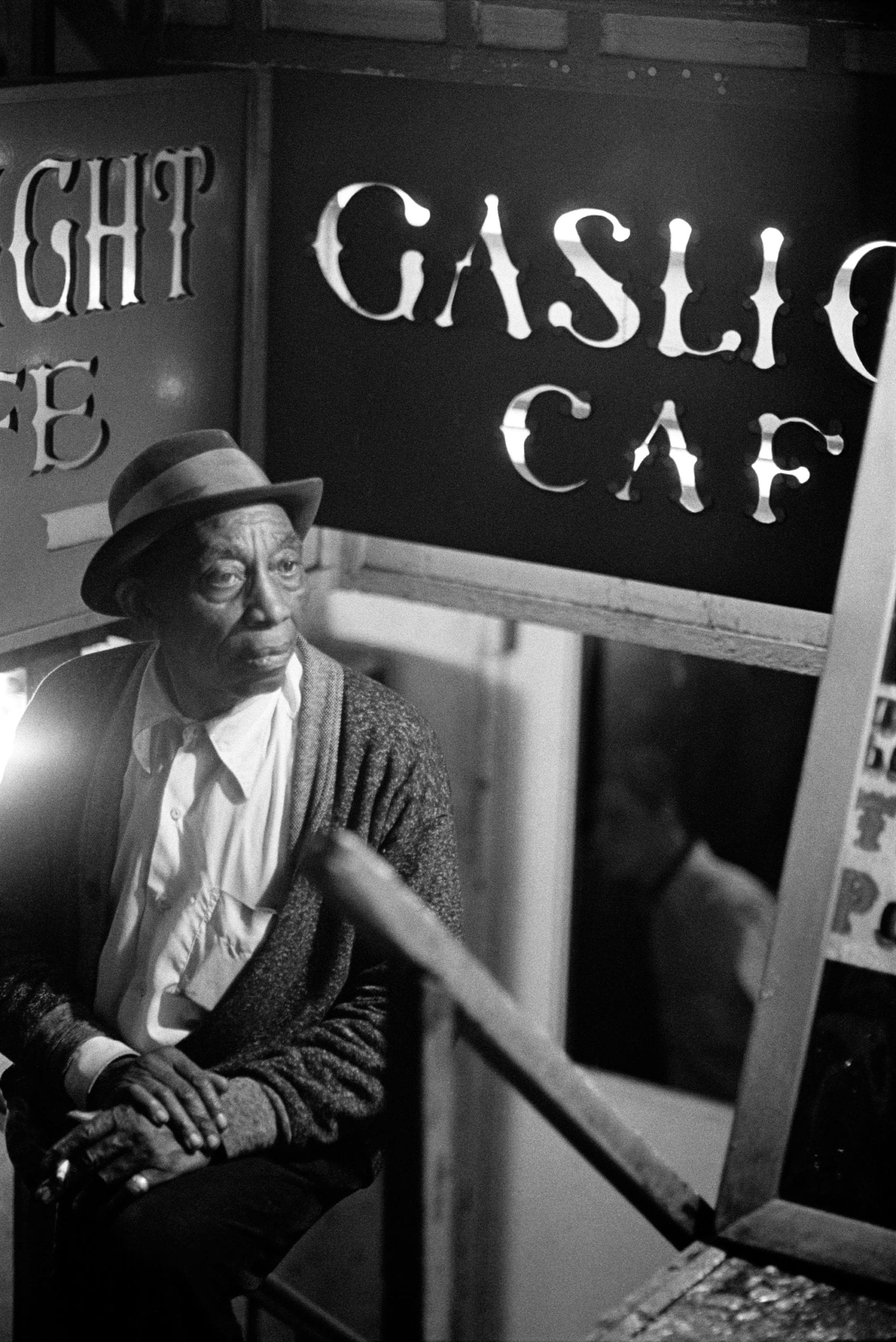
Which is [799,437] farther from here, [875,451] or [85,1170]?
[85,1170]

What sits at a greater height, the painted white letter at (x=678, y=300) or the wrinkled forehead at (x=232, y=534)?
the painted white letter at (x=678, y=300)

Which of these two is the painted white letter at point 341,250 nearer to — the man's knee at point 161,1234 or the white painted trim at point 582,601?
the white painted trim at point 582,601

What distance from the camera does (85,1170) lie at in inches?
99.9

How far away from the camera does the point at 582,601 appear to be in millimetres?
3410

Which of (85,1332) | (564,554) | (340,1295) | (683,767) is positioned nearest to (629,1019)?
(683,767)

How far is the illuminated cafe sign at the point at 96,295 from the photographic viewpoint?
2945mm

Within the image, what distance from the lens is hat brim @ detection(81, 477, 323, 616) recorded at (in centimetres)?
255

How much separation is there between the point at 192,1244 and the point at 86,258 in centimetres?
148

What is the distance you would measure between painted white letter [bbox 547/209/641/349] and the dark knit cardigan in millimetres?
767

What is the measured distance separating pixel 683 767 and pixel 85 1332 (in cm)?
408

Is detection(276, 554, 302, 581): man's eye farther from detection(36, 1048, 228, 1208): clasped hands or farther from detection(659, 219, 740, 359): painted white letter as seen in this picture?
detection(659, 219, 740, 359): painted white letter

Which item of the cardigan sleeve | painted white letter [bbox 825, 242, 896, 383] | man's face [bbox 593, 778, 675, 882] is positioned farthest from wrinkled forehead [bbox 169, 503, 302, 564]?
man's face [bbox 593, 778, 675, 882]

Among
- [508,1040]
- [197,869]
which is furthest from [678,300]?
[508,1040]

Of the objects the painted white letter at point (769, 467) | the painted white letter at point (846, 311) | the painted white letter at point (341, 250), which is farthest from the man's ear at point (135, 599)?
the painted white letter at point (846, 311)
